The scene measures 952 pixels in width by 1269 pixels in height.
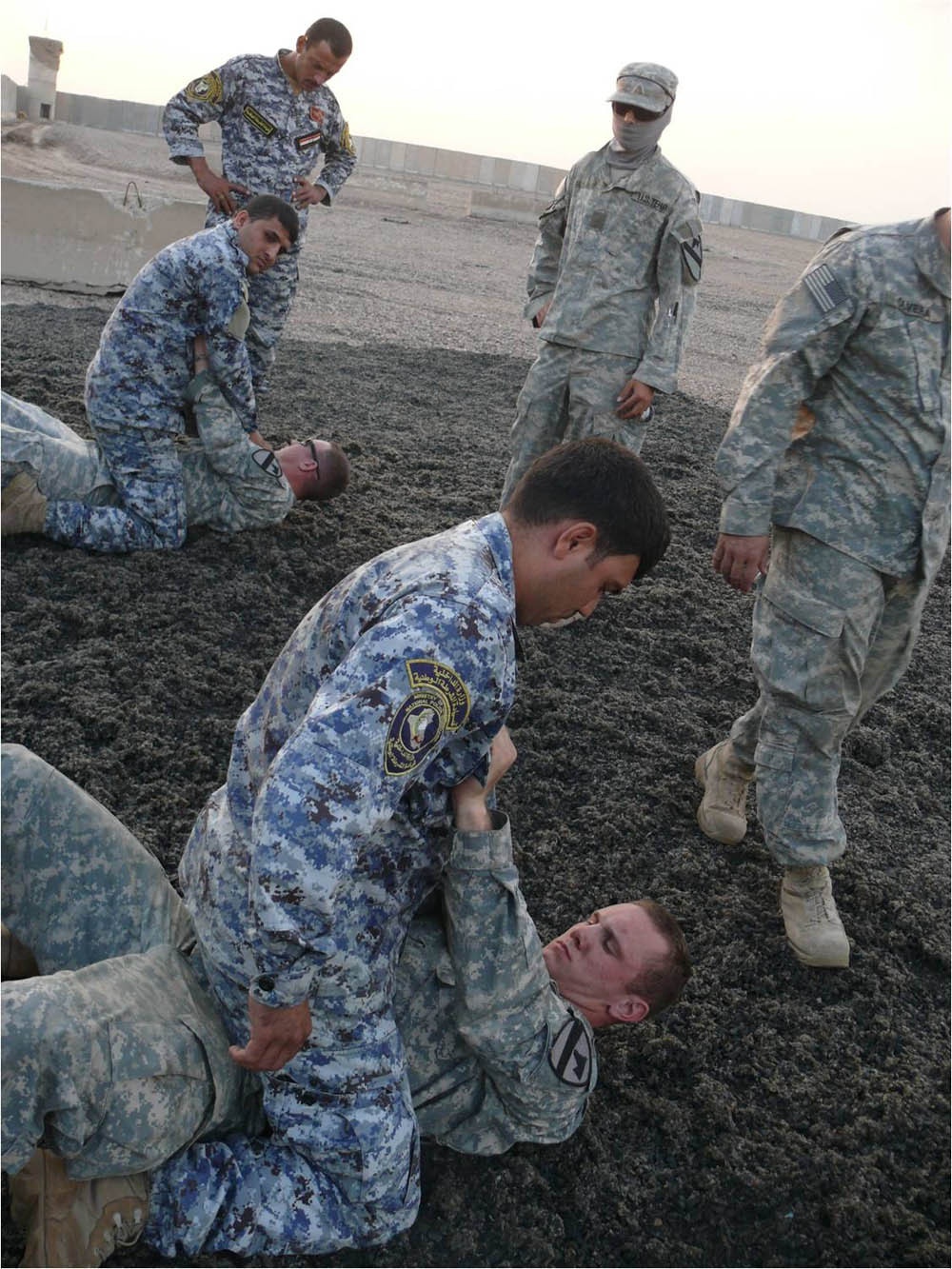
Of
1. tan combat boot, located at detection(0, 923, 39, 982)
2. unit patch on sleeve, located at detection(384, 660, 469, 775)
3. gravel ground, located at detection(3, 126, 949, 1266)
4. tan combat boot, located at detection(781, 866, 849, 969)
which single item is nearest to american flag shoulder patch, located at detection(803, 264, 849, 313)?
tan combat boot, located at detection(781, 866, 849, 969)

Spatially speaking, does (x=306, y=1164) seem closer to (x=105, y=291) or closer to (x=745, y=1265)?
(x=745, y=1265)

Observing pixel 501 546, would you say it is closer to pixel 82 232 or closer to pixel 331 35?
pixel 331 35

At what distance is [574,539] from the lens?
74.4 inches

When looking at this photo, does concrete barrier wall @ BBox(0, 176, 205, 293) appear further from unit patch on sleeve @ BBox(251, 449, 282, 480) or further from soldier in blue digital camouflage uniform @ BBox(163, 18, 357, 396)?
unit patch on sleeve @ BBox(251, 449, 282, 480)

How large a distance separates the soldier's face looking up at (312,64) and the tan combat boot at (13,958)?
512 cm

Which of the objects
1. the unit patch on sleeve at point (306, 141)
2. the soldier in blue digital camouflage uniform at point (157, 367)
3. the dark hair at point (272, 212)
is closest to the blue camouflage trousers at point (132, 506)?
the soldier in blue digital camouflage uniform at point (157, 367)

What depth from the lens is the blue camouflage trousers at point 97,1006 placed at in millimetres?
1806

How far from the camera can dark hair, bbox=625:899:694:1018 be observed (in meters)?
2.50

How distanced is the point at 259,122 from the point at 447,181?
39.8 meters

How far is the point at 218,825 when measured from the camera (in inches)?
84.0

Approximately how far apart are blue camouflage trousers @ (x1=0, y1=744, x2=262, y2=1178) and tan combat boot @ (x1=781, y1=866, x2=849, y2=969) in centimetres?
157

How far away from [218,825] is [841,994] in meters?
1.81

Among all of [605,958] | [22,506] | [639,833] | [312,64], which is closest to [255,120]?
[312,64]

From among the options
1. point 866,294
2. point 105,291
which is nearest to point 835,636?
point 866,294
